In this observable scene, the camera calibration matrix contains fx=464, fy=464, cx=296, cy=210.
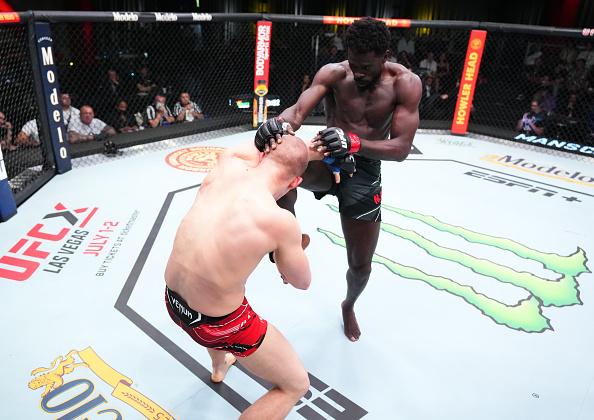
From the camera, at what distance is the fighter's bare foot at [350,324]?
245 centimetres

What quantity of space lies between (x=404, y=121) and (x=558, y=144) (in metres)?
4.82

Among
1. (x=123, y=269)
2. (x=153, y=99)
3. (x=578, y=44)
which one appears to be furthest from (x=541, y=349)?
(x=578, y=44)

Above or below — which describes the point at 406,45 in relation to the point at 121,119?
above

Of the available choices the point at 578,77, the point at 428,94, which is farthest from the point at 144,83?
the point at 578,77

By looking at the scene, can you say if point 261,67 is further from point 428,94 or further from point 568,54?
point 568,54

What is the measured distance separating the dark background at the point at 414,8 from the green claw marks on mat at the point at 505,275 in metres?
8.33

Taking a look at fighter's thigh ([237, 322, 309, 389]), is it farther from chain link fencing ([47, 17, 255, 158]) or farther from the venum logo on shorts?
chain link fencing ([47, 17, 255, 158])

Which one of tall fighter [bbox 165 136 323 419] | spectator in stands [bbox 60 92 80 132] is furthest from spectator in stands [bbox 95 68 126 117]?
tall fighter [bbox 165 136 323 419]

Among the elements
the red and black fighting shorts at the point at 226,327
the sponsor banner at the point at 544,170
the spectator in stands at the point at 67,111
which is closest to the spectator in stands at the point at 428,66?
the sponsor banner at the point at 544,170

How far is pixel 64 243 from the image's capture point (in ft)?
10.4

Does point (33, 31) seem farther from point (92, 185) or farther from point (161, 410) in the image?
point (161, 410)

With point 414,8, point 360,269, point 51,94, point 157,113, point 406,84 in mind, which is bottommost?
point 157,113

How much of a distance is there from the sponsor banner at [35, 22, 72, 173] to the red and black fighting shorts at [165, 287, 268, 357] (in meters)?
3.28

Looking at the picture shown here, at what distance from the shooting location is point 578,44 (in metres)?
8.48
